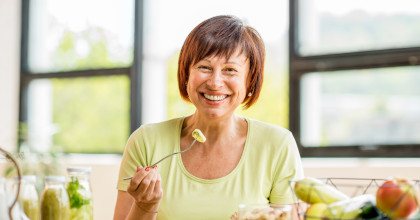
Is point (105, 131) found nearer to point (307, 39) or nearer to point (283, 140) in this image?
point (307, 39)

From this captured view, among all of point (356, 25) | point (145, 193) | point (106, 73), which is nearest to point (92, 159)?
point (106, 73)

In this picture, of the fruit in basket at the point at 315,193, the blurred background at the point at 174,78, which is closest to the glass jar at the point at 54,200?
the fruit in basket at the point at 315,193

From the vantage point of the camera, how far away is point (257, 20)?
3.55 m

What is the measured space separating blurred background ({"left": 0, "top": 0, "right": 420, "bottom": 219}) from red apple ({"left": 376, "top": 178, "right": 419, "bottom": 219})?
6.35 ft

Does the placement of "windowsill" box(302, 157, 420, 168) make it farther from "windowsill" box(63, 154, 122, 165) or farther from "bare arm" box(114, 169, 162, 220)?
"bare arm" box(114, 169, 162, 220)

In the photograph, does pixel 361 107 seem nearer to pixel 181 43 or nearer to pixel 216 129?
pixel 181 43

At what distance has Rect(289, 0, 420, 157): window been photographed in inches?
125

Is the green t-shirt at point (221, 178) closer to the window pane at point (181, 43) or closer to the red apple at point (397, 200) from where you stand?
the red apple at point (397, 200)

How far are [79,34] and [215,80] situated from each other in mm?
2554

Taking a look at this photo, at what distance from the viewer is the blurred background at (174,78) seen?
3195mm

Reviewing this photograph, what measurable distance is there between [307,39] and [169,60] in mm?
876

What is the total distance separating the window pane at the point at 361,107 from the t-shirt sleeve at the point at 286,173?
4.51ft

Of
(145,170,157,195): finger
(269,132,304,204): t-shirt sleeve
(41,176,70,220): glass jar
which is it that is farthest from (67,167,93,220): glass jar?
(269,132,304,204): t-shirt sleeve

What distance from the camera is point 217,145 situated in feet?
6.44
